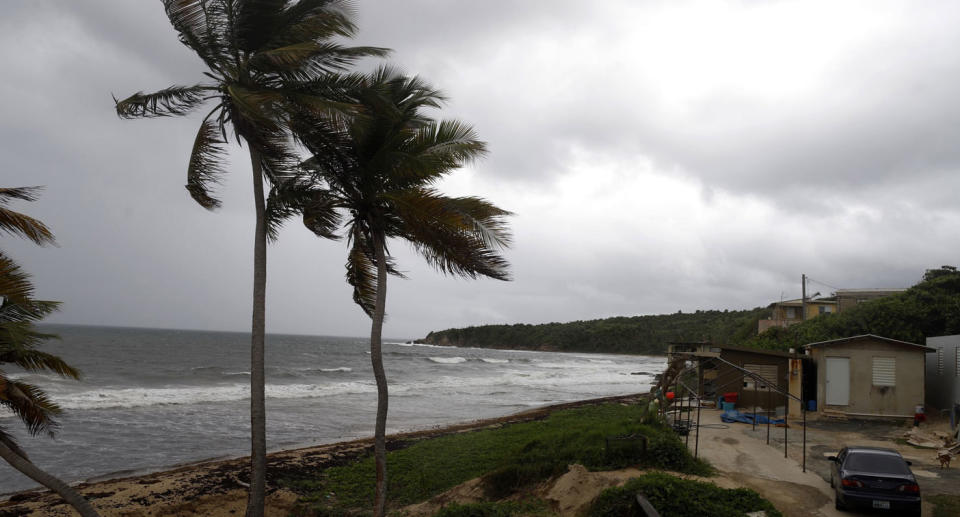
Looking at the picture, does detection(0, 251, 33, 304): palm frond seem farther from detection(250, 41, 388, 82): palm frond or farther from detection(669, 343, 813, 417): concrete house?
detection(669, 343, 813, 417): concrete house

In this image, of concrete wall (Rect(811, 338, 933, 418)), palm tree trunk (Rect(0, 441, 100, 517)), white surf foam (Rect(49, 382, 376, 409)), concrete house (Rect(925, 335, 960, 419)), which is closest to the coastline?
palm tree trunk (Rect(0, 441, 100, 517))

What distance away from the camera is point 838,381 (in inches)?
825

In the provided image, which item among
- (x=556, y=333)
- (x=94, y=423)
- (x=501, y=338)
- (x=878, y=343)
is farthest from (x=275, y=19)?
(x=501, y=338)

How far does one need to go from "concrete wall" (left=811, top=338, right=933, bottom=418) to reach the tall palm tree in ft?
55.0

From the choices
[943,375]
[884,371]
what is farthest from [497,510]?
[943,375]

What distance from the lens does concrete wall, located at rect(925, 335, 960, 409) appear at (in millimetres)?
19939

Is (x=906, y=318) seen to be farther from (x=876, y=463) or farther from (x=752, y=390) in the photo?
(x=876, y=463)

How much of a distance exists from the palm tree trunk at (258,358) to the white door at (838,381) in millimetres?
19345

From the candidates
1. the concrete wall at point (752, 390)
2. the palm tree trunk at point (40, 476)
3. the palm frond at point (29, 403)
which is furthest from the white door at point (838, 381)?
the palm frond at point (29, 403)

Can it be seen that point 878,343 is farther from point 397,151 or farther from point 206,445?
point 206,445

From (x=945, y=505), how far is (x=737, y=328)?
6649 centimetres

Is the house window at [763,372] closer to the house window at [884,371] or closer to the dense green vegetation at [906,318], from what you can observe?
the house window at [884,371]

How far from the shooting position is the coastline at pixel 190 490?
43.5ft

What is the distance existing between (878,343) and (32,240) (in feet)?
75.2
